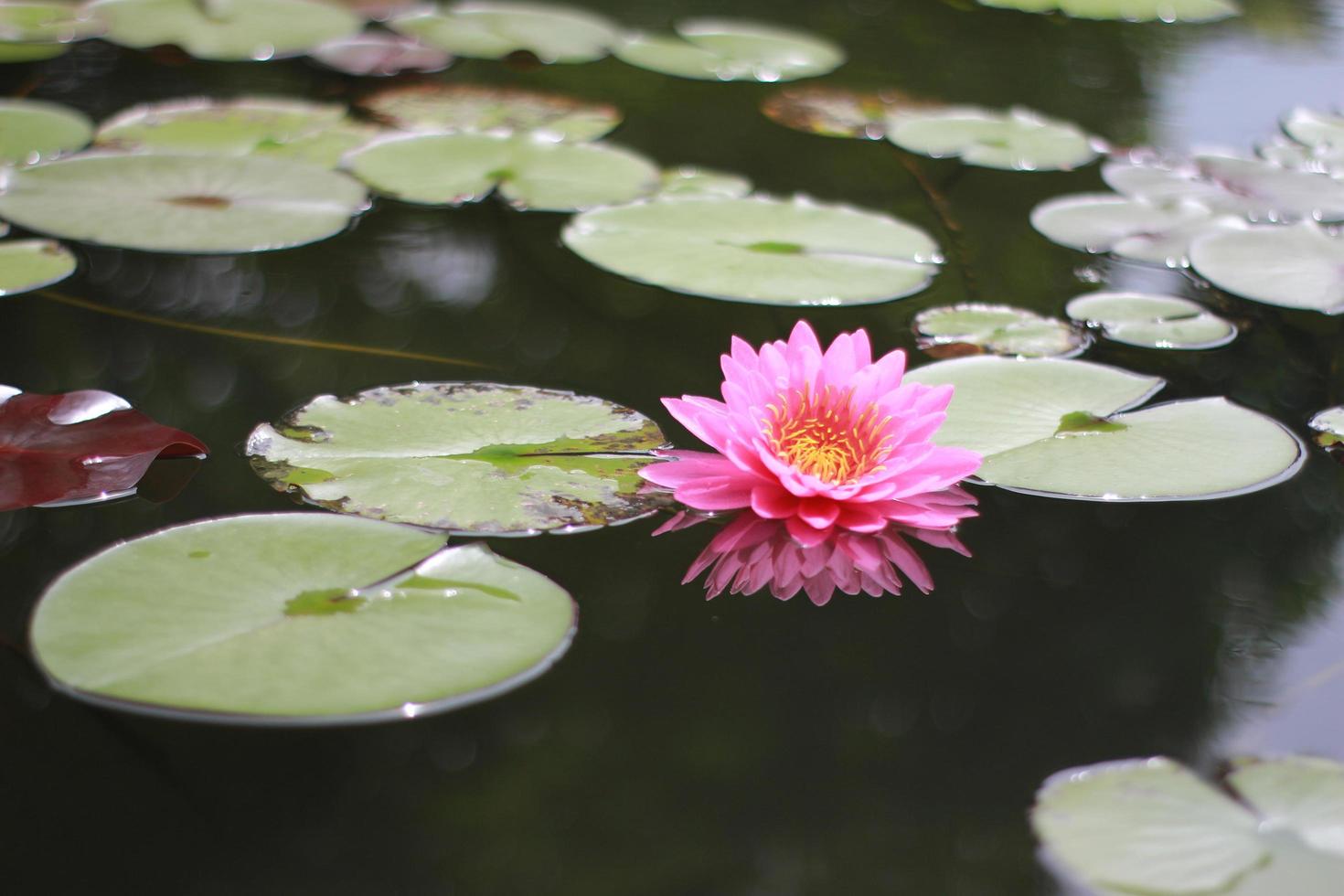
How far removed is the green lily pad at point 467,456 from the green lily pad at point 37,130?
1.01 m

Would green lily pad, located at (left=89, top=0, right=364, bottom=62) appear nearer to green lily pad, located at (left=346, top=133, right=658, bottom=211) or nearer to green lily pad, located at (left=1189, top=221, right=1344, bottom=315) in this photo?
green lily pad, located at (left=346, top=133, right=658, bottom=211)

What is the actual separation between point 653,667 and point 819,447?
279mm

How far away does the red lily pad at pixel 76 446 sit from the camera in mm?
1108

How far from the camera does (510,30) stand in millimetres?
2920

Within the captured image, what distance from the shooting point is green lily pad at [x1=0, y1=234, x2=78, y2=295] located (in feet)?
4.98

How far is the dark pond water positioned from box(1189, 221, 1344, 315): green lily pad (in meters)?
0.03

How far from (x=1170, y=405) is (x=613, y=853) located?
86cm

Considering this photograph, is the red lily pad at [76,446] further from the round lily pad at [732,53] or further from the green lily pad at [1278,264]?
the round lily pad at [732,53]

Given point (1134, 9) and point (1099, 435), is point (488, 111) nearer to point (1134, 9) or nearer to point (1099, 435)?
point (1099, 435)

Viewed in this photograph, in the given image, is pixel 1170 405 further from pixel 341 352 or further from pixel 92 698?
pixel 92 698

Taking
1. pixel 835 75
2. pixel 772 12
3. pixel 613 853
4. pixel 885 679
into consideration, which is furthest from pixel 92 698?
pixel 772 12

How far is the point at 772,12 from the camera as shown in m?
3.40

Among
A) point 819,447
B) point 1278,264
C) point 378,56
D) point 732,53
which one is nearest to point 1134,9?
point 732,53

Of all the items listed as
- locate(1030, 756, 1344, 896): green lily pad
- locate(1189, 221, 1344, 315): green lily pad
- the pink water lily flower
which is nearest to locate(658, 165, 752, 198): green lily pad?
locate(1189, 221, 1344, 315): green lily pad
